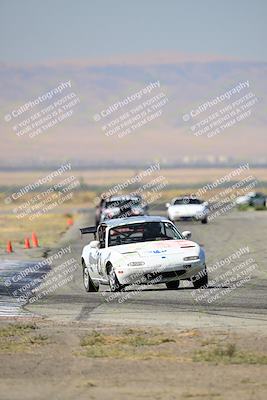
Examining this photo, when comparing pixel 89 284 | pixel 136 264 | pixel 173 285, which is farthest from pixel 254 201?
pixel 136 264

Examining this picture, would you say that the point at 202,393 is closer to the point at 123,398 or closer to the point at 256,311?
the point at 123,398

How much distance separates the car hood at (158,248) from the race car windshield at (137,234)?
1.41 ft

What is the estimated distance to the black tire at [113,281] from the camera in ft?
68.6

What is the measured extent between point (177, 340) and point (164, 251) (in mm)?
6956

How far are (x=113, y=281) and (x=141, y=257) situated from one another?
72 centimetres

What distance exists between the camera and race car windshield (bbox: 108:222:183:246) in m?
21.9

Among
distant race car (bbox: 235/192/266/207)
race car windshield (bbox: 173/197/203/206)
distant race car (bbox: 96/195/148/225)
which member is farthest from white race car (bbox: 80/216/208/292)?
distant race car (bbox: 235/192/266/207)

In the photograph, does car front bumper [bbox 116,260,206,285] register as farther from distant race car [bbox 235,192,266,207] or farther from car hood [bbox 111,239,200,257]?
distant race car [bbox 235,192,266,207]

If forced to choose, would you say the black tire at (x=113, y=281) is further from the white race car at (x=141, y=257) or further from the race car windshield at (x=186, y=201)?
the race car windshield at (x=186, y=201)

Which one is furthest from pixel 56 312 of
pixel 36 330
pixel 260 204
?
pixel 260 204

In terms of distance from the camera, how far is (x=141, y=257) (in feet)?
→ 68.1

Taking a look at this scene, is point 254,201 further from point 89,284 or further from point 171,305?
point 171,305

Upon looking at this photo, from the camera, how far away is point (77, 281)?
2520 cm

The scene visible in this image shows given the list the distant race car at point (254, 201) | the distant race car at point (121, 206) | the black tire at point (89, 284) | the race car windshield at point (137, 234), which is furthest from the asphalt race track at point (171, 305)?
the distant race car at point (254, 201)
